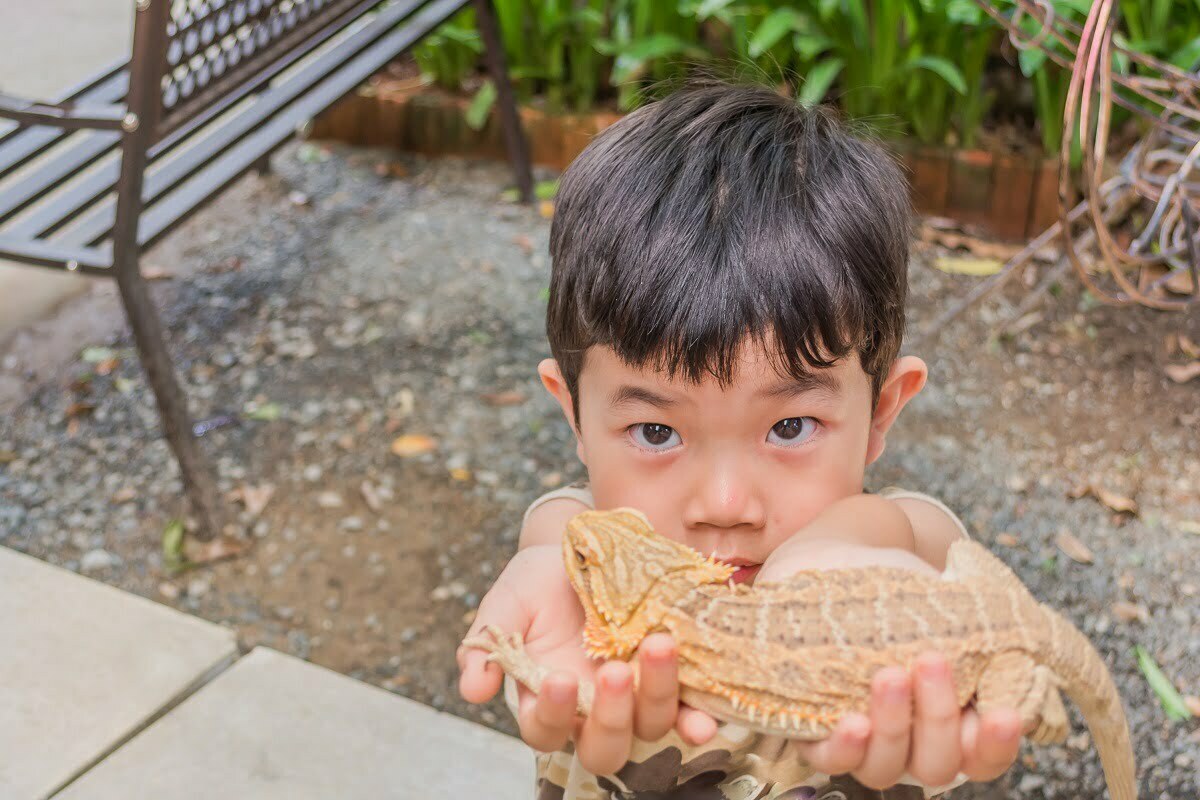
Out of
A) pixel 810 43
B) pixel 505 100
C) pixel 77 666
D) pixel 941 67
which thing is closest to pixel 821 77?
pixel 810 43

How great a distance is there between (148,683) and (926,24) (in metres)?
3.69

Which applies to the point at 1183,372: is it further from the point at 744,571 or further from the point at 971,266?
the point at 744,571

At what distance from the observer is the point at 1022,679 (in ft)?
4.38

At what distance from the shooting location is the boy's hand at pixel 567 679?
1.36 metres

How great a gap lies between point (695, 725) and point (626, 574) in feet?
0.67

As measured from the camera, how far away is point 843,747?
1.33 m

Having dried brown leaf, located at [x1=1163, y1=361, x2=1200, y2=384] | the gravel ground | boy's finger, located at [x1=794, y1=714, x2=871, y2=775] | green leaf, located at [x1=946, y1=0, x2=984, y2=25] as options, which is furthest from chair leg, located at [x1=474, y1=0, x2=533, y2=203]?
boy's finger, located at [x1=794, y1=714, x2=871, y2=775]

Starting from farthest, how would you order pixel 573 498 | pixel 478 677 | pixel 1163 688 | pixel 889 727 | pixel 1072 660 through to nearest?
pixel 1163 688
pixel 573 498
pixel 478 677
pixel 1072 660
pixel 889 727

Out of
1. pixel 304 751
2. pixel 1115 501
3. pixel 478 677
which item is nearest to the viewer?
pixel 478 677

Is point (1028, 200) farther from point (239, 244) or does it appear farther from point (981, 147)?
point (239, 244)

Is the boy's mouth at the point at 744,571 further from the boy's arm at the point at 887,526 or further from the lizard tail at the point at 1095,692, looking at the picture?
the lizard tail at the point at 1095,692

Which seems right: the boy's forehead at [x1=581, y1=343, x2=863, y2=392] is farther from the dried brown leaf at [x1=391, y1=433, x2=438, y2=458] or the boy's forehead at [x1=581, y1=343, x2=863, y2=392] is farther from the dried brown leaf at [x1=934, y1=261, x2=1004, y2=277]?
the dried brown leaf at [x1=934, y1=261, x2=1004, y2=277]

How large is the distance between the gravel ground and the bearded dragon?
133 cm

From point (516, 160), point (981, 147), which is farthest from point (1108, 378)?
point (516, 160)
